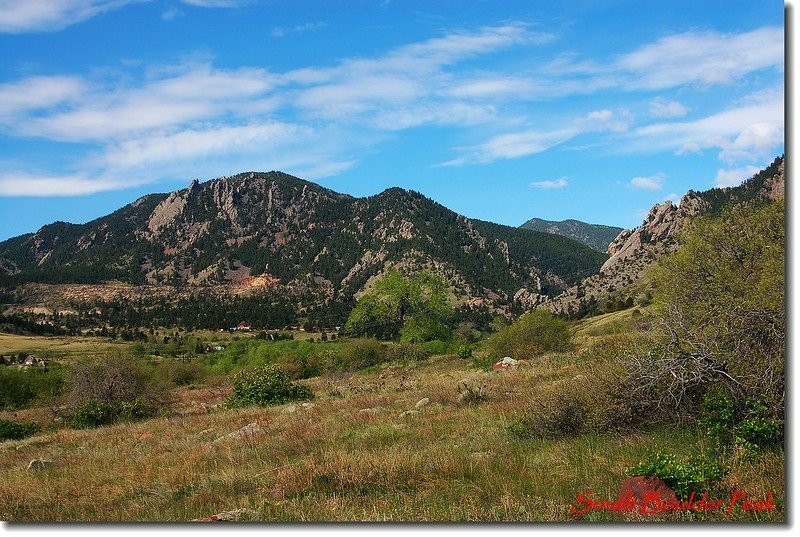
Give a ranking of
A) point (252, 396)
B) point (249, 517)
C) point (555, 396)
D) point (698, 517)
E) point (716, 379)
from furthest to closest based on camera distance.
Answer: point (252, 396), point (555, 396), point (716, 379), point (249, 517), point (698, 517)

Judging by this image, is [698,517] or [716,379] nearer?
[698,517]

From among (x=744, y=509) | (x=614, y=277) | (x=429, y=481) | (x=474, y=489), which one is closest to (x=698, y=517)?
(x=744, y=509)

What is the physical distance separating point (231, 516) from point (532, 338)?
31020 mm

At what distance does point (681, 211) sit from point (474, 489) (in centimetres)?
11645

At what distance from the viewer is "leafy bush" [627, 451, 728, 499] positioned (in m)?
5.68

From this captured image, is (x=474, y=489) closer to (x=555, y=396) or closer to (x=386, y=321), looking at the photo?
(x=555, y=396)

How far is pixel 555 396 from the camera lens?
1012 centimetres

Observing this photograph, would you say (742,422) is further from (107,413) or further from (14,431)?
(14,431)

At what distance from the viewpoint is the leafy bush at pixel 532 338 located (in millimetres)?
34438

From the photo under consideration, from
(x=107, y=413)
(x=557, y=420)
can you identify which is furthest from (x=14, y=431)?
(x=557, y=420)

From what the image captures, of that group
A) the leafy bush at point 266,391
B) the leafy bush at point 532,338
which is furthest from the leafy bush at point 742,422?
the leafy bush at point 532,338

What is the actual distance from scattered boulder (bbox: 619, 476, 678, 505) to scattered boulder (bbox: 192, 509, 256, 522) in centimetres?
423

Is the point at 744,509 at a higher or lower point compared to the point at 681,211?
lower

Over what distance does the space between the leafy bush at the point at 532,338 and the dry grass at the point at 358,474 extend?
21643mm
